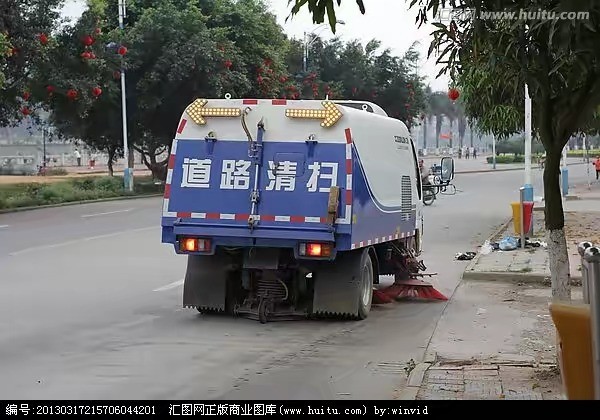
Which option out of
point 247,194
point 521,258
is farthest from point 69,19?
point 247,194

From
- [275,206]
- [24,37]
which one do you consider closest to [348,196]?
[275,206]

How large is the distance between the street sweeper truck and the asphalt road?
1.35ft

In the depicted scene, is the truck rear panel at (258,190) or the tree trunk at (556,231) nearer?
the tree trunk at (556,231)

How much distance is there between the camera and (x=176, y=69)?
35.2 metres

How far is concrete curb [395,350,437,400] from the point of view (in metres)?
6.44

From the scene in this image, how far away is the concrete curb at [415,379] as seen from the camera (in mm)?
6438

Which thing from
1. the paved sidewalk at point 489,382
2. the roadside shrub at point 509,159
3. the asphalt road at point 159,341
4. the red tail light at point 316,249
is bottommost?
the asphalt road at point 159,341

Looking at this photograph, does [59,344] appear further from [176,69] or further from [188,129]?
[176,69]

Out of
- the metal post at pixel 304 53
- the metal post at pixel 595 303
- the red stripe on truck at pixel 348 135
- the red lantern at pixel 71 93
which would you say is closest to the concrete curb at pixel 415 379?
the metal post at pixel 595 303

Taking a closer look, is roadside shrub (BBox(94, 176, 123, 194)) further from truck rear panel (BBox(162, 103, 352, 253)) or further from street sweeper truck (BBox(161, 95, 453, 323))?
truck rear panel (BBox(162, 103, 352, 253))

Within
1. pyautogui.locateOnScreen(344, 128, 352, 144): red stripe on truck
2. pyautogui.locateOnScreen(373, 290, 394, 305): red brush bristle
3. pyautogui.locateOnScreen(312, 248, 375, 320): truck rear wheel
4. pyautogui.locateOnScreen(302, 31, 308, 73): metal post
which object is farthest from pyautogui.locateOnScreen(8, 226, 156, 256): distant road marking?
pyautogui.locateOnScreen(302, 31, 308, 73): metal post

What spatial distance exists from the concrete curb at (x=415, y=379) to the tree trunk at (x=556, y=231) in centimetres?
131
